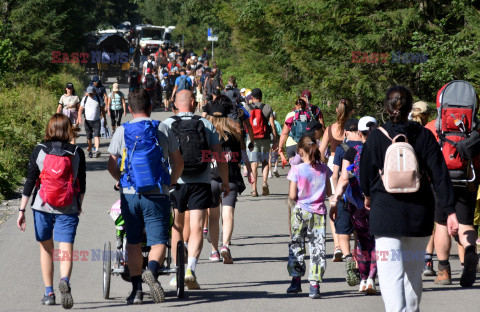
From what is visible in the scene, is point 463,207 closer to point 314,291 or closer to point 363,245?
point 363,245

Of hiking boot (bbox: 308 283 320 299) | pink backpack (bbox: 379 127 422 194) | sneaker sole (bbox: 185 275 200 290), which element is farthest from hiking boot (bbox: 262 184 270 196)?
pink backpack (bbox: 379 127 422 194)

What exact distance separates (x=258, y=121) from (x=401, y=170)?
10.3 metres

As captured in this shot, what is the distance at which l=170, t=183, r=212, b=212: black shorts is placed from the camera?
8436mm

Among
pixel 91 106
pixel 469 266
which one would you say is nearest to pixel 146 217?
pixel 469 266

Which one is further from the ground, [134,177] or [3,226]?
[134,177]

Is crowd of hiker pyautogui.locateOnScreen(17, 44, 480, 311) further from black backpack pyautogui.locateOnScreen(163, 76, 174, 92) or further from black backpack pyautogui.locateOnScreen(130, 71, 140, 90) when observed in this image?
black backpack pyautogui.locateOnScreen(163, 76, 174, 92)

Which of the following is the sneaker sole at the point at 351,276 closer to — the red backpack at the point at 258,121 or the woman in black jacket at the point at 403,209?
the woman in black jacket at the point at 403,209

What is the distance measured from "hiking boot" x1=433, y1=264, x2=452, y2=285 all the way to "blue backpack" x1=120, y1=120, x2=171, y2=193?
3.14m

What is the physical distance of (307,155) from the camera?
8.32 meters

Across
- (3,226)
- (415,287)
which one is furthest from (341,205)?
(3,226)

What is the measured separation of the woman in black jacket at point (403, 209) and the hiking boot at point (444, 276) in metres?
3.01

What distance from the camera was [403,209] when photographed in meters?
5.70

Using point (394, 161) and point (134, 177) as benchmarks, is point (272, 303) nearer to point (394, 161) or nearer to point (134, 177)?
point (134, 177)

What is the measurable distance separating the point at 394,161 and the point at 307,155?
2.67 metres
